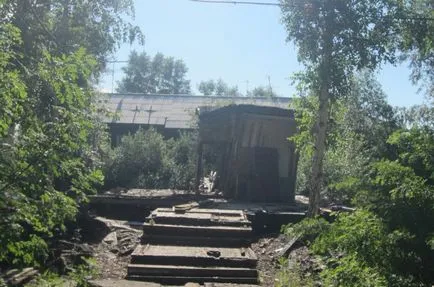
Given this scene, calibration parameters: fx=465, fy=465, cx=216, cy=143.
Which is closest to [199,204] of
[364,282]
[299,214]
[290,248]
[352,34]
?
[299,214]

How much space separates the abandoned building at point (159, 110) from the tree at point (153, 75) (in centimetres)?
3853

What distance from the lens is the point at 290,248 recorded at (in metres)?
9.73

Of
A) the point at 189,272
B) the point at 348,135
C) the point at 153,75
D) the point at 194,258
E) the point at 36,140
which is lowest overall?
the point at 189,272

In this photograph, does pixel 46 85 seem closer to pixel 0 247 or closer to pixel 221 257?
pixel 0 247

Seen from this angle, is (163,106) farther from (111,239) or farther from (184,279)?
(184,279)

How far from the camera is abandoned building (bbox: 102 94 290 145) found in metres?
27.2

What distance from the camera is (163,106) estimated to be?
29.8m

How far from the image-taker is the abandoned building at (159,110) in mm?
27188

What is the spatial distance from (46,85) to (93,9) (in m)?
11.6

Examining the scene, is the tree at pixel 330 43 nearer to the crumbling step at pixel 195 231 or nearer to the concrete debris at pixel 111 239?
the crumbling step at pixel 195 231

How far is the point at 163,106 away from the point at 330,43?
20196 mm

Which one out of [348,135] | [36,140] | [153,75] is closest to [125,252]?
[36,140]

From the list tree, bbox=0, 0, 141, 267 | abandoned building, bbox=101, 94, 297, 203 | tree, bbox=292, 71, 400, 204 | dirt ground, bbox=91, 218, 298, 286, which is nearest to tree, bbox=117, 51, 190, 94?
tree, bbox=292, 71, 400, 204

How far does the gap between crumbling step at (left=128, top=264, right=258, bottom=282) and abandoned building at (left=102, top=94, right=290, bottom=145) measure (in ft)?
57.2
